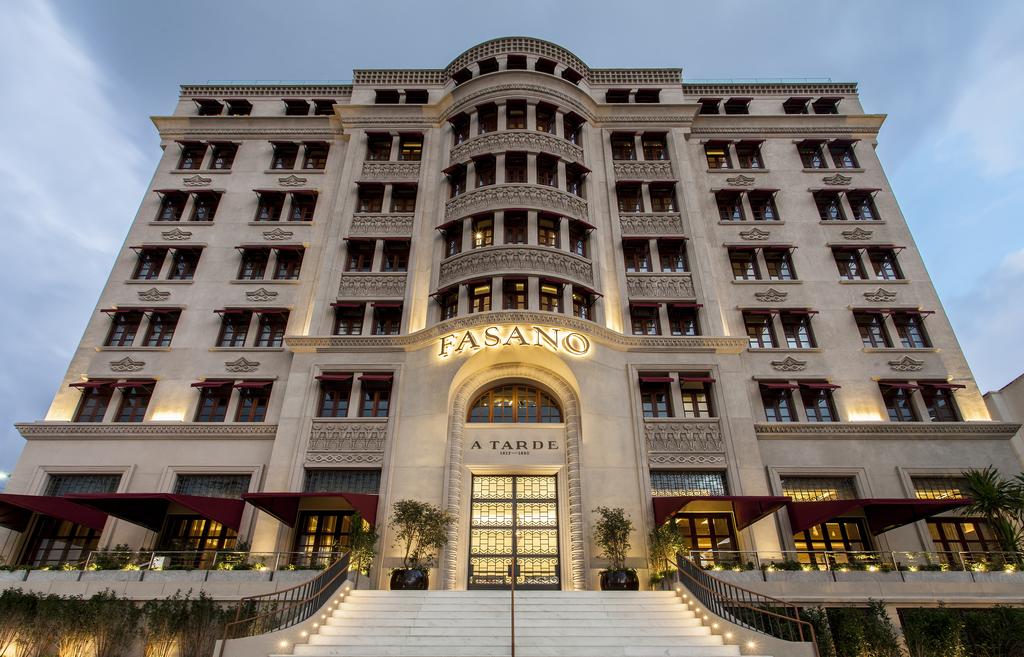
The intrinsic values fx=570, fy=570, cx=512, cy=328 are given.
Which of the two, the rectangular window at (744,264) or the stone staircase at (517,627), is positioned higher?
the rectangular window at (744,264)

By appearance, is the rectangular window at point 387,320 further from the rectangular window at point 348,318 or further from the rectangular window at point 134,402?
the rectangular window at point 134,402

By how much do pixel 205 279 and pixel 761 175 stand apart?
31.5 metres

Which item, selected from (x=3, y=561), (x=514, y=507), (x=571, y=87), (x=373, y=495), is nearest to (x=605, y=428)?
(x=514, y=507)

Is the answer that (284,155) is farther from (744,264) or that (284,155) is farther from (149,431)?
(744,264)

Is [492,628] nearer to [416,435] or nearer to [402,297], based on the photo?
[416,435]

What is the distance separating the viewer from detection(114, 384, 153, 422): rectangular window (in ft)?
86.6

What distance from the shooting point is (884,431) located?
25.5 m

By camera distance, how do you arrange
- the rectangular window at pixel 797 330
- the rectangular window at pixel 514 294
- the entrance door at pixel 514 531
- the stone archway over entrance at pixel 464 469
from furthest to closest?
1. the rectangular window at pixel 797 330
2. the rectangular window at pixel 514 294
3. the entrance door at pixel 514 531
4. the stone archway over entrance at pixel 464 469

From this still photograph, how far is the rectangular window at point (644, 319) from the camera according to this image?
2795cm

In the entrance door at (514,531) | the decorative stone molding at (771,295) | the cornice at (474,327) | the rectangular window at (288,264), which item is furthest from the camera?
the rectangular window at (288,264)

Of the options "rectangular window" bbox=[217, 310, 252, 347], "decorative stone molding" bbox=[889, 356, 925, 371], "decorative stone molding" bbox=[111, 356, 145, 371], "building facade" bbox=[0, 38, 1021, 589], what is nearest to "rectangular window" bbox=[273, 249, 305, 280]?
"building facade" bbox=[0, 38, 1021, 589]

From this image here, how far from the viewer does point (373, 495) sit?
22406 millimetres

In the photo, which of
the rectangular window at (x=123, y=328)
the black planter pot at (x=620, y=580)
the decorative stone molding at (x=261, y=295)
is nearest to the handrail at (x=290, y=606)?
the black planter pot at (x=620, y=580)

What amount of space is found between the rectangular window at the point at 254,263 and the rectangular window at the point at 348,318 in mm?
5517
